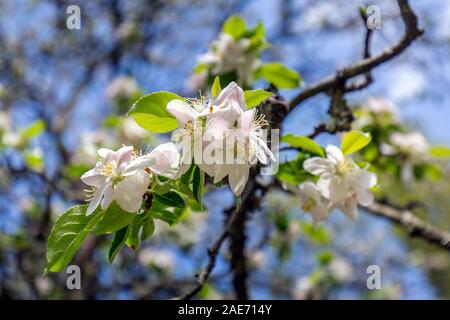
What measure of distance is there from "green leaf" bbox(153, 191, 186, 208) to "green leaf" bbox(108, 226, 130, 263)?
88mm

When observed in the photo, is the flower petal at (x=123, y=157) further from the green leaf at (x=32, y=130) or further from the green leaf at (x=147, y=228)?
the green leaf at (x=32, y=130)

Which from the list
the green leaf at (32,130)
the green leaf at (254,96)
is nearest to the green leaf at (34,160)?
the green leaf at (32,130)

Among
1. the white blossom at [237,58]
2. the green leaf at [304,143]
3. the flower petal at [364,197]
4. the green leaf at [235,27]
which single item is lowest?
the flower petal at [364,197]

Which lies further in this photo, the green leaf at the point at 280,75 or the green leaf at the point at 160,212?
the green leaf at the point at 280,75

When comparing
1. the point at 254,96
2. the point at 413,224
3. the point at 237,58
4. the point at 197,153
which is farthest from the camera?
the point at 413,224

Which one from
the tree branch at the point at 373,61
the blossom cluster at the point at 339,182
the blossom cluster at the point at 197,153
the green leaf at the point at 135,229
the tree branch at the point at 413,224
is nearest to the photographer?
the blossom cluster at the point at 197,153

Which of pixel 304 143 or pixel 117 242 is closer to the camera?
pixel 117 242

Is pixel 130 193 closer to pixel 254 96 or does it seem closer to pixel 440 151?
pixel 254 96

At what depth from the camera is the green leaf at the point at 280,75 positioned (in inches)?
65.6

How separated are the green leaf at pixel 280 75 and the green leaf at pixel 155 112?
2.53 feet

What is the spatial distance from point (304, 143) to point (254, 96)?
0.88 feet

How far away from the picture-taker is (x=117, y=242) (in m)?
0.96

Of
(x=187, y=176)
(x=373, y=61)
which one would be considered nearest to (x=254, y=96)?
(x=187, y=176)
